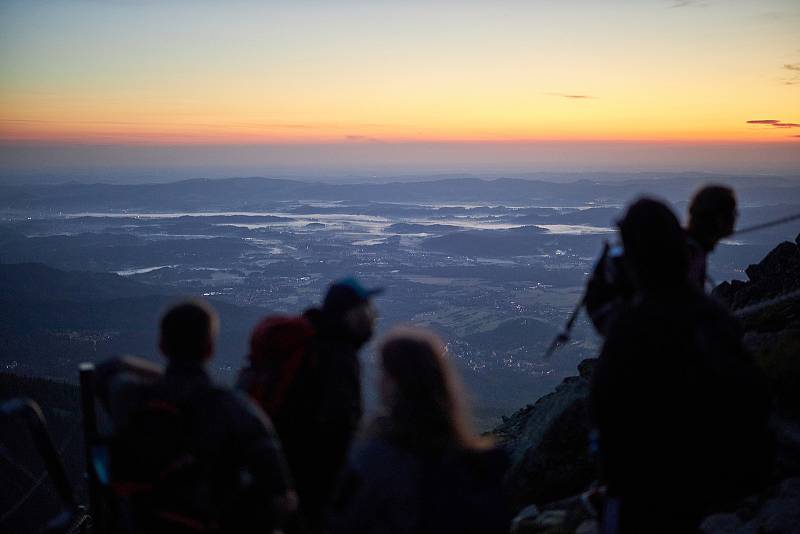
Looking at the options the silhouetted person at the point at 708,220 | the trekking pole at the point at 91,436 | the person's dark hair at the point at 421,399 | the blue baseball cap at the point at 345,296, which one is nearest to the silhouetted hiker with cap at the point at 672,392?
the person's dark hair at the point at 421,399

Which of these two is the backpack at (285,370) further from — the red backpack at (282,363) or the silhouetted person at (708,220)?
the silhouetted person at (708,220)

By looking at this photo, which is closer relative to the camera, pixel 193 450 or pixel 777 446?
pixel 193 450

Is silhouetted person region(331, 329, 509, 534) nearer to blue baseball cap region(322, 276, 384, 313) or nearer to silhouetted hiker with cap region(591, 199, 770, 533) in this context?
silhouetted hiker with cap region(591, 199, 770, 533)

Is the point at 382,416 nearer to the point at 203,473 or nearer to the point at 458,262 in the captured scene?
the point at 203,473

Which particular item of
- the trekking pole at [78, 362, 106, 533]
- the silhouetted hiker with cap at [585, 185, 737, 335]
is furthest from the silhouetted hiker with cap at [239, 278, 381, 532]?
the silhouetted hiker with cap at [585, 185, 737, 335]

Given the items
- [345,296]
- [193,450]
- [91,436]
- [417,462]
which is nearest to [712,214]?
[345,296]

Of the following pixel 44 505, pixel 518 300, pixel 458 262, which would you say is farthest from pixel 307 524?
pixel 458 262

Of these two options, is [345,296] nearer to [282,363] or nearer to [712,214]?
[282,363]
